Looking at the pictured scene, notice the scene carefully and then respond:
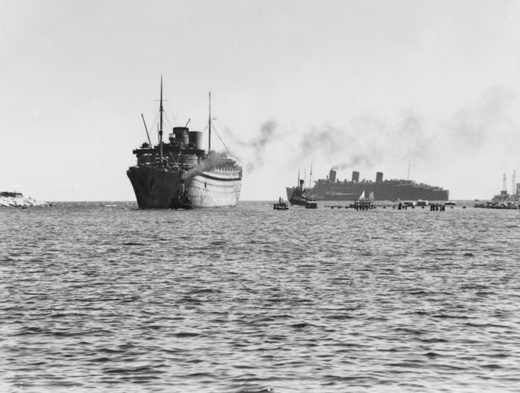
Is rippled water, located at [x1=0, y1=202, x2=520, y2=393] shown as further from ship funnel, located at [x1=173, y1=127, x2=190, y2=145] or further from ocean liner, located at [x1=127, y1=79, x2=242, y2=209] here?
ship funnel, located at [x1=173, y1=127, x2=190, y2=145]

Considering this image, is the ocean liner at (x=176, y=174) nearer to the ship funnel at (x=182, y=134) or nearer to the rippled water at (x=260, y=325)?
the ship funnel at (x=182, y=134)

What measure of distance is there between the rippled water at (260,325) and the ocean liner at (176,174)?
355 ft

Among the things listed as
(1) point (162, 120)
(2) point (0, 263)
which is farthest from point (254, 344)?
(1) point (162, 120)

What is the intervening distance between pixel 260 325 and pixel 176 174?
129 metres

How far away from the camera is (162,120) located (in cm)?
15800

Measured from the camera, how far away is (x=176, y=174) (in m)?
150

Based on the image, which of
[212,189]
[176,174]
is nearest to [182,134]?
[212,189]

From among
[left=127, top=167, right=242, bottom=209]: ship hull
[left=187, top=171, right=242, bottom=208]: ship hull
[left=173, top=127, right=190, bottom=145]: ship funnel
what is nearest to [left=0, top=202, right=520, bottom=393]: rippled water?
[left=127, top=167, right=242, bottom=209]: ship hull

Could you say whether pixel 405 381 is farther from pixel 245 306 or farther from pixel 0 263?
→ pixel 0 263

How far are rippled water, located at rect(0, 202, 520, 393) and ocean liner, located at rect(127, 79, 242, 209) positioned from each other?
355 feet

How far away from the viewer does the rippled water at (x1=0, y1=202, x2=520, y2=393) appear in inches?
642

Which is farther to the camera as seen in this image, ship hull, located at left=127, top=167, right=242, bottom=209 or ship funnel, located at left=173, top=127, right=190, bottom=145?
ship funnel, located at left=173, top=127, right=190, bottom=145

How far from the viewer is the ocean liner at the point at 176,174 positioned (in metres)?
151

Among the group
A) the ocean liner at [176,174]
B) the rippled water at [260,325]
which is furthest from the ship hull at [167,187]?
the rippled water at [260,325]
